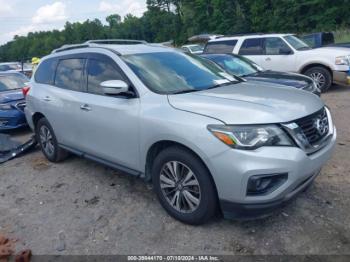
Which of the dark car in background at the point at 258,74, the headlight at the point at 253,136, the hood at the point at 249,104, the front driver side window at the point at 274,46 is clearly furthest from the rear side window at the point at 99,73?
the front driver side window at the point at 274,46

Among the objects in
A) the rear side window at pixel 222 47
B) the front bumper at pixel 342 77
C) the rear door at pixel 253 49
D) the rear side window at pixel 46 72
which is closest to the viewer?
the rear side window at pixel 46 72

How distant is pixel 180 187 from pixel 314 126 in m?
1.41

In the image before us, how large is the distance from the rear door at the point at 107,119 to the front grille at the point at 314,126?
164cm

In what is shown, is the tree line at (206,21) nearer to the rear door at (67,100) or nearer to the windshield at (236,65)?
the windshield at (236,65)

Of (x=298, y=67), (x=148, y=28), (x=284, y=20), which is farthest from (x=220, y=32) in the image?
(x=298, y=67)

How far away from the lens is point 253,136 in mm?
2816

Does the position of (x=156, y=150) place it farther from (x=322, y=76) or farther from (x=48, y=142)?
(x=322, y=76)

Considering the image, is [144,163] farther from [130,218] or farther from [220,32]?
[220,32]

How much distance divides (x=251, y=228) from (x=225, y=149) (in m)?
0.97

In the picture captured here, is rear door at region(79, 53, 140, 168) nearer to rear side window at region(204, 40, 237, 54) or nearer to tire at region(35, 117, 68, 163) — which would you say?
tire at region(35, 117, 68, 163)

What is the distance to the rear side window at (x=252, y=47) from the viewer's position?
10.4 meters

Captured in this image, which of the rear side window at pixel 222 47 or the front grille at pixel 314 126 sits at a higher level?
the rear side window at pixel 222 47

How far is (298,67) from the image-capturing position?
9.74m

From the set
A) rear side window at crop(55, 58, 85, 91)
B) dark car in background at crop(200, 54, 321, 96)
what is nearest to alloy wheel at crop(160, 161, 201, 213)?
rear side window at crop(55, 58, 85, 91)
